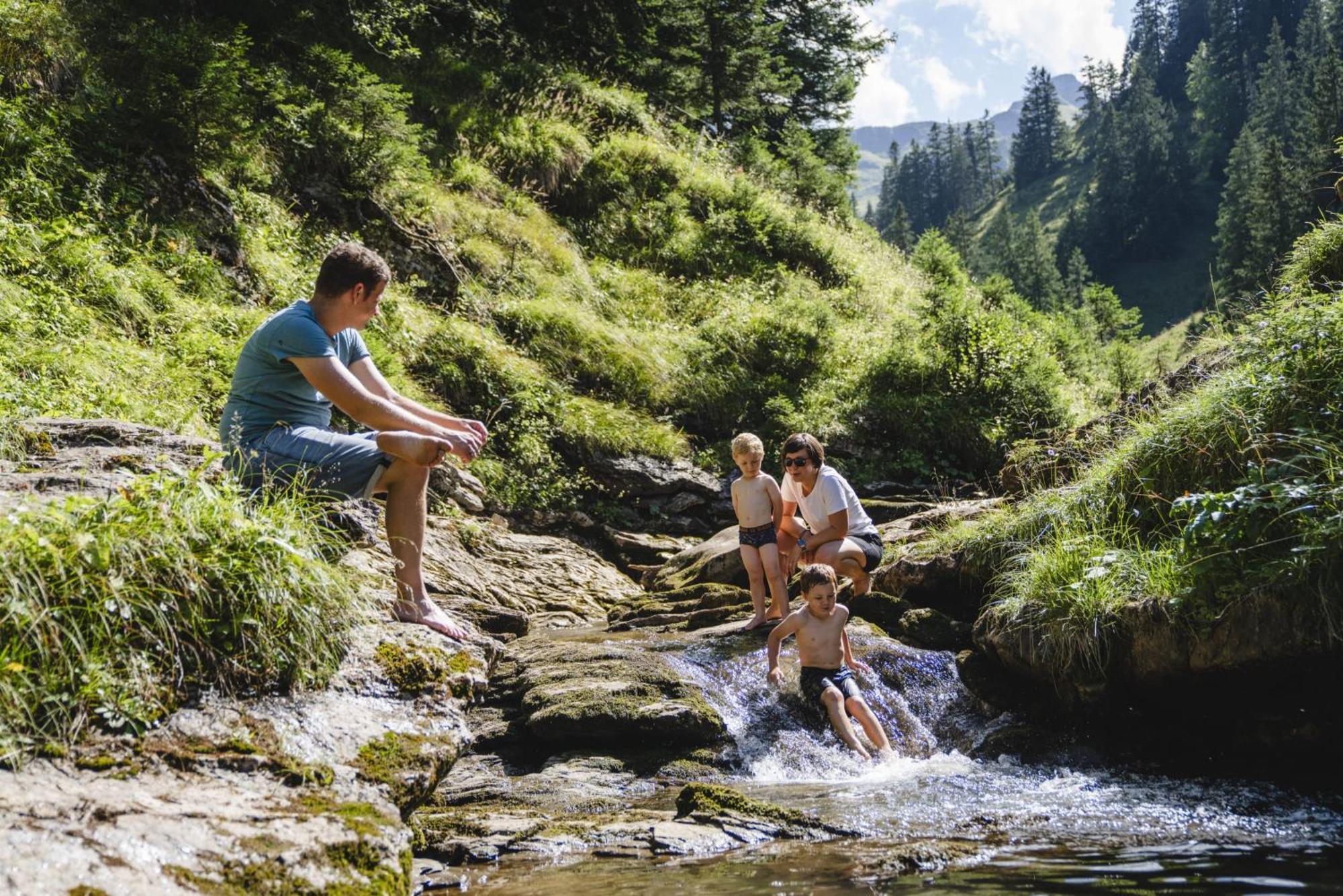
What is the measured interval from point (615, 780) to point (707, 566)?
180 inches

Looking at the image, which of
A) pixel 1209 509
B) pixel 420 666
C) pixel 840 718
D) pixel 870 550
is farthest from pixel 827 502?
pixel 420 666

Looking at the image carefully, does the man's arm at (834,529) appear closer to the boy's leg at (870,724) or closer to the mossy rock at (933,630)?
the mossy rock at (933,630)

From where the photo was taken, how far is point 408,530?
4.48m

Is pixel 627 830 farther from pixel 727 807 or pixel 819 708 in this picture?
pixel 819 708

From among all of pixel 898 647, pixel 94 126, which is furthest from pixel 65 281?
pixel 898 647

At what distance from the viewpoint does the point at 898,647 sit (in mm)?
7508

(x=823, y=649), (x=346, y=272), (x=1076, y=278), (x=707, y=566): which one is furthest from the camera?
(x=1076, y=278)

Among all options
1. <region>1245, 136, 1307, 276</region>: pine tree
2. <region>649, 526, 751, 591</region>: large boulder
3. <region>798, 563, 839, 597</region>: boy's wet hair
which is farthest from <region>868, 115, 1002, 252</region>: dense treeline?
<region>798, 563, 839, 597</region>: boy's wet hair

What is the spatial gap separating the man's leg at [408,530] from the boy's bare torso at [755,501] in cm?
403

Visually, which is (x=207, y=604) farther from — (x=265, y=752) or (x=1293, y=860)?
(x=1293, y=860)

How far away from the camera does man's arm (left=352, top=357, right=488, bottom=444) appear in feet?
15.2

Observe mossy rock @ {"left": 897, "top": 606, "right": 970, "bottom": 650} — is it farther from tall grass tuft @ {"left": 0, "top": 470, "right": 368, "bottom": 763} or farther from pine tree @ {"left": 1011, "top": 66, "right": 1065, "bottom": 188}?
pine tree @ {"left": 1011, "top": 66, "right": 1065, "bottom": 188}

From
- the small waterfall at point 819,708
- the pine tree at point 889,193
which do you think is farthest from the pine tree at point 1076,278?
the small waterfall at point 819,708

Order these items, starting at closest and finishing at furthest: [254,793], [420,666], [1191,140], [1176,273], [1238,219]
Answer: [254,793] → [420,666] → [1238,219] → [1176,273] → [1191,140]
